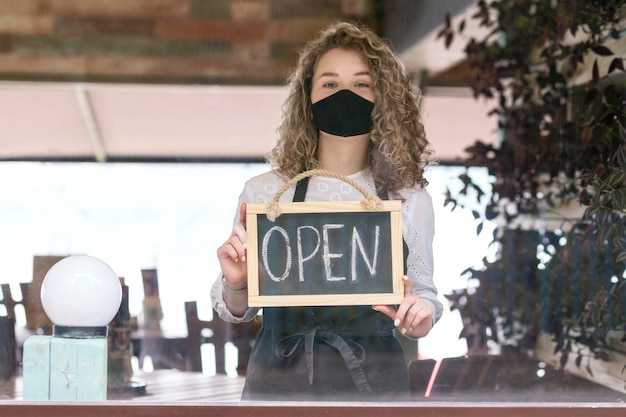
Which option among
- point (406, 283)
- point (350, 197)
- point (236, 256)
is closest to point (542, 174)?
point (350, 197)

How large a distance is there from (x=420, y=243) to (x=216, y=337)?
38.0 inches

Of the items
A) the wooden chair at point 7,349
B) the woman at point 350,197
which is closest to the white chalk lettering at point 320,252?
the woman at point 350,197

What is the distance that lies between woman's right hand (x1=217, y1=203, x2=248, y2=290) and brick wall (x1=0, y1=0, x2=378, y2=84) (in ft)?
3.70

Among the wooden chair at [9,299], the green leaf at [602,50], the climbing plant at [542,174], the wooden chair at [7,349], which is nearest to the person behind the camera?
the wooden chair at [7,349]

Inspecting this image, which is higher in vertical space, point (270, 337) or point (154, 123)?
point (154, 123)

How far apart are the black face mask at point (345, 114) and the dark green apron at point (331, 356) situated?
0.56ft

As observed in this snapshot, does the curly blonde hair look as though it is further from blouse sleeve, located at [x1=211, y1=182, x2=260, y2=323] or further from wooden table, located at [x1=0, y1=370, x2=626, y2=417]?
wooden table, located at [x1=0, y1=370, x2=626, y2=417]

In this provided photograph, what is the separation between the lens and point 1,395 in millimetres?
2348

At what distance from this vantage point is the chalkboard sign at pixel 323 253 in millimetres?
2260

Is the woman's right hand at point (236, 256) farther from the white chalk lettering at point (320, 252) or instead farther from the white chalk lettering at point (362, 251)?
the white chalk lettering at point (362, 251)

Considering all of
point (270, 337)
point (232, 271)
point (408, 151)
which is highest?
point (408, 151)

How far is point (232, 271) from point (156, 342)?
0.95 meters

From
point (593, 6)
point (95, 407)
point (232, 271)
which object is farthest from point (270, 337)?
point (593, 6)

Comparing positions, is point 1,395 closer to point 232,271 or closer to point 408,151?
point 232,271
